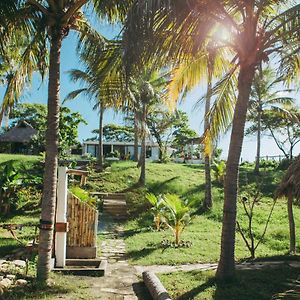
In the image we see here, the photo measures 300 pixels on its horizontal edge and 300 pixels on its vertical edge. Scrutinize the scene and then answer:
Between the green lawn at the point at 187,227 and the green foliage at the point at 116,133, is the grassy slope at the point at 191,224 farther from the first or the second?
the green foliage at the point at 116,133

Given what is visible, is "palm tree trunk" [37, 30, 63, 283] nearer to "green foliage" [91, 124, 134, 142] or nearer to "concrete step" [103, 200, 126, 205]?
"concrete step" [103, 200, 126, 205]

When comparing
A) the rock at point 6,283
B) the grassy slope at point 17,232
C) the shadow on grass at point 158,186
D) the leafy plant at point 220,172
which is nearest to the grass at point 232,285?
the rock at point 6,283

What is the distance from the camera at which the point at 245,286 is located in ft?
21.9

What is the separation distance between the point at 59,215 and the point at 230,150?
371 centimetres

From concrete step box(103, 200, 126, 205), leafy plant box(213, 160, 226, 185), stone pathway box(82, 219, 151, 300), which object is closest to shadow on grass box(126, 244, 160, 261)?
stone pathway box(82, 219, 151, 300)

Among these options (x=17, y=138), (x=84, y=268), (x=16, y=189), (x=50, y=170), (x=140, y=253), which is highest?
(x=17, y=138)

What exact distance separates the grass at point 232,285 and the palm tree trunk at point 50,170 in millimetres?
2118

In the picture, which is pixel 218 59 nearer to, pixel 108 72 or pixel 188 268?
pixel 108 72

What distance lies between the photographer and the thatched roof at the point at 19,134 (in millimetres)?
36344

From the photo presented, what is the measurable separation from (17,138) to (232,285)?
3286cm

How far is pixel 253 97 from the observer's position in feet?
82.2

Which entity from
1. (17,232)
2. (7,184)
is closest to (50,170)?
(17,232)

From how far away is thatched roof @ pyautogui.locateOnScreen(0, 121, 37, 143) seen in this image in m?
36.3

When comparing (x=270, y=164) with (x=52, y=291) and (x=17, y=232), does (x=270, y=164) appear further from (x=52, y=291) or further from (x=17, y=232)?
(x=52, y=291)
